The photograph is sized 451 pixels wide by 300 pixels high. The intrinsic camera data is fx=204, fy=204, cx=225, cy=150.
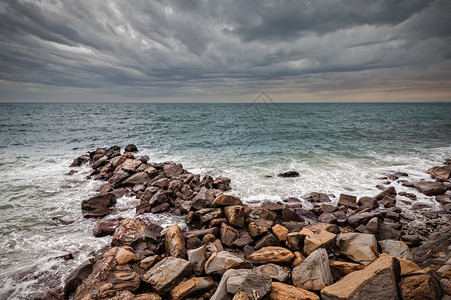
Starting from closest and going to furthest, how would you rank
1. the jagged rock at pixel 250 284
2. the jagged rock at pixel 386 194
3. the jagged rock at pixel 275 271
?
the jagged rock at pixel 250 284
the jagged rock at pixel 275 271
the jagged rock at pixel 386 194

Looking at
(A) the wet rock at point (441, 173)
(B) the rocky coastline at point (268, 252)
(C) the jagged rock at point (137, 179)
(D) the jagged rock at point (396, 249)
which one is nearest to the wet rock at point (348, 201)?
(B) the rocky coastline at point (268, 252)

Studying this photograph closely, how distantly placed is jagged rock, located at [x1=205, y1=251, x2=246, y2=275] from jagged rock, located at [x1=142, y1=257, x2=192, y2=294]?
58cm

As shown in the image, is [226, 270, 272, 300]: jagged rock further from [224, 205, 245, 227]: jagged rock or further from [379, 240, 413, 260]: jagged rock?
[379, 240, 413, 260]: jagged rock

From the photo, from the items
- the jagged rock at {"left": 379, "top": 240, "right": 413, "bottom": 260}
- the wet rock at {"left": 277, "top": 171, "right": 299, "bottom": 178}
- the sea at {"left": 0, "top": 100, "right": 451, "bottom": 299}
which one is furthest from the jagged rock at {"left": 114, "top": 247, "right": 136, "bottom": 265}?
the wet rock at {"left": 277, "top": 171, "right": 299, "bottom": 178}

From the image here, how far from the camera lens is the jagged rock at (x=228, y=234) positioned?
780cm

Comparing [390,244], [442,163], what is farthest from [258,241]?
[442,163]

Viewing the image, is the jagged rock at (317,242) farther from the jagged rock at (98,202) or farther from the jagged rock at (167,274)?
the jagged rock at (98,202)


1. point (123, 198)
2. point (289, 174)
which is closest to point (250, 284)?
point (123, 198)

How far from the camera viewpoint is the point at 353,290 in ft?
14.7

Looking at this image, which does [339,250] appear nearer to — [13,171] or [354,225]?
[354,225]

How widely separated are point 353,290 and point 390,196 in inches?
398

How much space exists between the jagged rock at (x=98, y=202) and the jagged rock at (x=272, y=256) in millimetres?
8343

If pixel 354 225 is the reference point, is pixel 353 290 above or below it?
above

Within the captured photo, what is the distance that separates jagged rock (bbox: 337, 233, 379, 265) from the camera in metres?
6.11
